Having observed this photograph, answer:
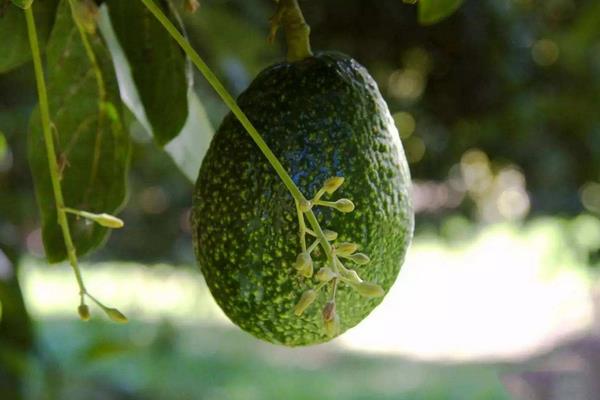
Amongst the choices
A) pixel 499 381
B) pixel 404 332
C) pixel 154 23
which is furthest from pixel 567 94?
pixel 404 332

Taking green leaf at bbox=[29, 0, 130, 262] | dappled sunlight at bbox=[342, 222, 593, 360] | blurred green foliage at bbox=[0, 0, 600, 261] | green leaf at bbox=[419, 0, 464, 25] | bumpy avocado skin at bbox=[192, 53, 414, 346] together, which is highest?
dappled sunlight at bbox=[342, 222, 593, 360]

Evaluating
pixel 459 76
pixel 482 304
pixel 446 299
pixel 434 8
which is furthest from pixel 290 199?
pixel 446 299

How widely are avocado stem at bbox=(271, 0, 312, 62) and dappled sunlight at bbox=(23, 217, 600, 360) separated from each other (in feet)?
18.5

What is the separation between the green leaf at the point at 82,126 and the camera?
3.08 feet

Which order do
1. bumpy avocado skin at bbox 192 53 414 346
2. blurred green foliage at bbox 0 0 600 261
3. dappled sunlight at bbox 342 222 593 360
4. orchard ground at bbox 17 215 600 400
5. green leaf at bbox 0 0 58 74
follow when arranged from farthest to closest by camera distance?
dappled sunlight at bbox 342 222 593 360
orchard ground at bbox 17 215 600 400
blurred green foliage at bbox 0 0 600 261
green leaf at bbox 0 0 58 74
bumpy avocado skin at bbox 192 53 414 346

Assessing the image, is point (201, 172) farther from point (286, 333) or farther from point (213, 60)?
point (213, 60)

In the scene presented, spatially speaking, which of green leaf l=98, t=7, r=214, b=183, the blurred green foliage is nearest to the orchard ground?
the blurred green foliage

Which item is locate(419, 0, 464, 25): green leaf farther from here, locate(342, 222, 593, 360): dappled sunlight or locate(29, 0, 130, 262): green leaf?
locate(342, 222, 593, 360): dappled sunlight

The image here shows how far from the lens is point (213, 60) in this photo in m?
1.99

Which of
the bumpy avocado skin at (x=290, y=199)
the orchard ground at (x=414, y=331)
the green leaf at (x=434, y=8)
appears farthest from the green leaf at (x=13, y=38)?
the orchard ground at (x=414, y=331)

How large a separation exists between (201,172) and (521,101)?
167cm

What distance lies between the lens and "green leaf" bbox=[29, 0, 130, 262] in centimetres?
94

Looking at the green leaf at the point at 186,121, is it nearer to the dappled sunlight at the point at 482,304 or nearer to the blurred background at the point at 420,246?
the blurred background at the point at 420,246

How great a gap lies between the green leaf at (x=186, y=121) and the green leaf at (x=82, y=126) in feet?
0.04
